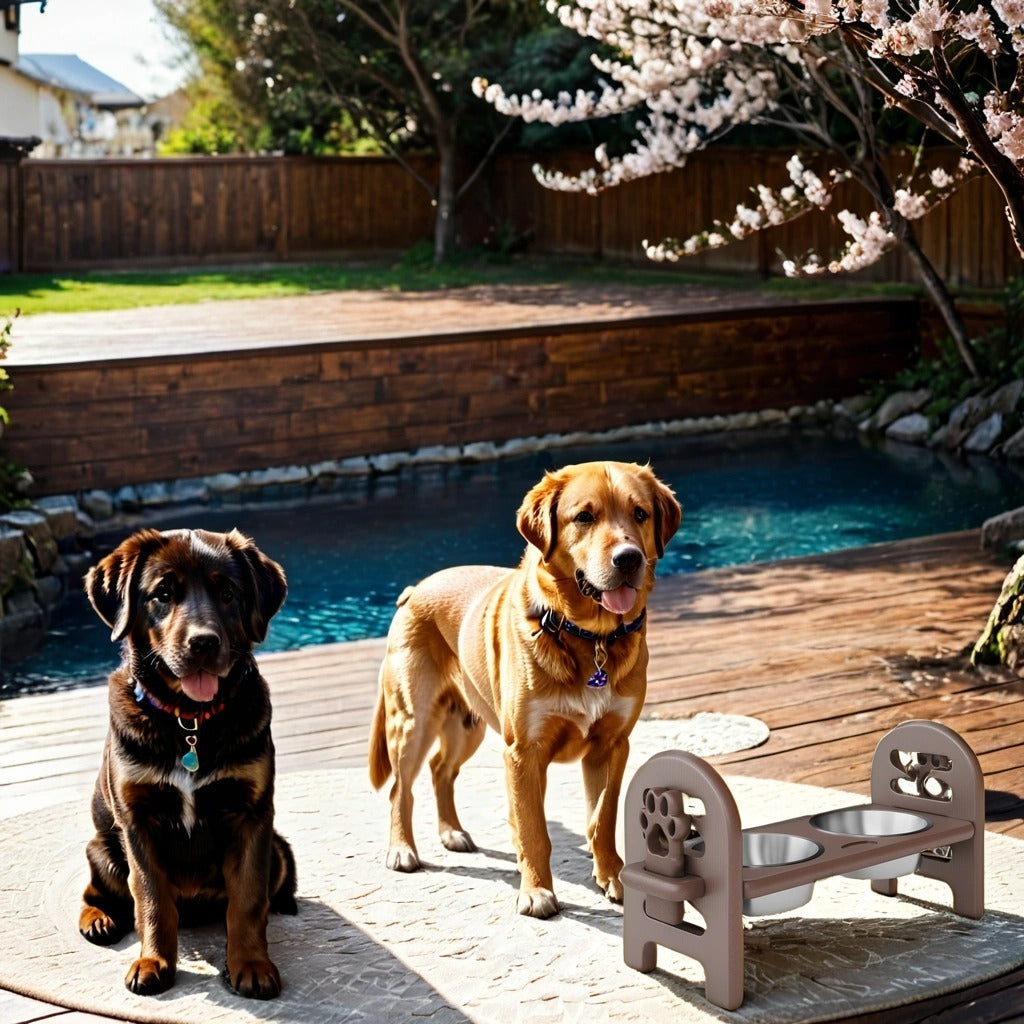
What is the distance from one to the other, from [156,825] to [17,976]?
18.0 inches

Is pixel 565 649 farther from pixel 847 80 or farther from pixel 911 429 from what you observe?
pixel 911 429

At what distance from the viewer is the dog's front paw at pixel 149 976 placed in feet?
9.96

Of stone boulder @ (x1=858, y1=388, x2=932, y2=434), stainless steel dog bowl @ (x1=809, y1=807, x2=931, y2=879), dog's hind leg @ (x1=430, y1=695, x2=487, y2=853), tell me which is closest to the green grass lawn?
stone boulder @ (x1=858, y1=388, x2=932, y2=434)

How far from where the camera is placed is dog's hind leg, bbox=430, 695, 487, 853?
3879mm

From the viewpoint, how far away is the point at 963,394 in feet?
42.6

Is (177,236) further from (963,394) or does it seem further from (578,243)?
(963,394)

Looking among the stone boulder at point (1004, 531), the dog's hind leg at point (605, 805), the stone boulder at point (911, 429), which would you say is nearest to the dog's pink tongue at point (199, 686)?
the dog's hind leg at point (605, 805)

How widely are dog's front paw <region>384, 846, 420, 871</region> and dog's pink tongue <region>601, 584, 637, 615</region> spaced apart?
2.97 feet

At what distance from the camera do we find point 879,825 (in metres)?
3.38

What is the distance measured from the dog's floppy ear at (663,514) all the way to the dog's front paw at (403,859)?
976 millimetres

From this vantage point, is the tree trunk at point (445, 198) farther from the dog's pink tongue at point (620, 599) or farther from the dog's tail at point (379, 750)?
the dog's pink tongue at point (620, 599)

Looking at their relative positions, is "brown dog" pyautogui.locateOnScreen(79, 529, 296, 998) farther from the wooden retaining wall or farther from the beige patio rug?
the wooden retaining wall

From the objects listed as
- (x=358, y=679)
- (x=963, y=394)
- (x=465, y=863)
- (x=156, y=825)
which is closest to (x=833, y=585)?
(x=358, y=679)

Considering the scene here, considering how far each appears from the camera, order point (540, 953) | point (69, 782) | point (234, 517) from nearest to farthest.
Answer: point (540, 953), point (69, 782), point (234, 517)
